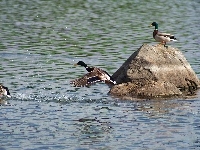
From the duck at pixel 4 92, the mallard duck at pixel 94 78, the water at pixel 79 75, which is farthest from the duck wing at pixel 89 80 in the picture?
the duck at pixel 4 92

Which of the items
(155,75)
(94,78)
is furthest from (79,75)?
(155,75)

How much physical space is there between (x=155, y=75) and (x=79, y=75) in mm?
5686

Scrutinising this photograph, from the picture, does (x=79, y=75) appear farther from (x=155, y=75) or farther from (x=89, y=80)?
(x=155, y=75)

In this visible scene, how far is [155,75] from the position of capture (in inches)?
1432

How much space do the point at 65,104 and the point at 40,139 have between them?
6.72 meters

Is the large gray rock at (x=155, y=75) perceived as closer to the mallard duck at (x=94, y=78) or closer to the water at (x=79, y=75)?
the mallard duck at (x=94, y=78)

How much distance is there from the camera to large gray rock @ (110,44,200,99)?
114 feet

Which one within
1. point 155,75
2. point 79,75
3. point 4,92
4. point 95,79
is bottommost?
point 79,75

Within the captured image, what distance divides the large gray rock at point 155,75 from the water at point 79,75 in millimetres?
1031

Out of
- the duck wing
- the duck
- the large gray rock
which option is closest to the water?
→ the duck wing

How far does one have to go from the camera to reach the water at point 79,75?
26578 millimetres

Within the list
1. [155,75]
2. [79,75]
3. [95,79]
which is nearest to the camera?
[95,79]

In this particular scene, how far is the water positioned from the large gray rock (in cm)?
103

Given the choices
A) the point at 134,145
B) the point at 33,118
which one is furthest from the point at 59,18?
the point at 134,145
